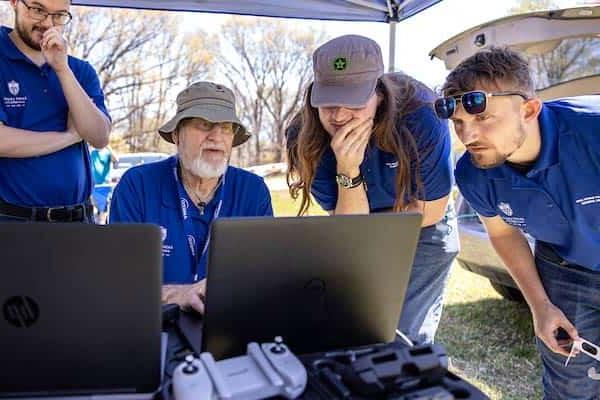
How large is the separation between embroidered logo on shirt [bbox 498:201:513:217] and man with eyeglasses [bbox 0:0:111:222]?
1.58 metres

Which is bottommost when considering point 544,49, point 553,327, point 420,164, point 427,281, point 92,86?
point 553,327

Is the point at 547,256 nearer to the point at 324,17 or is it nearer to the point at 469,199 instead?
the point at 469,199

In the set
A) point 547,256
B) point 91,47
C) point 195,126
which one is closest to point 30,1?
point 195,126

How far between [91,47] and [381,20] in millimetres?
14210

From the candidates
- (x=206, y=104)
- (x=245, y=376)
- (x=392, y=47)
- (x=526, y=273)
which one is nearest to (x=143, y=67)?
(x=392, y=47)

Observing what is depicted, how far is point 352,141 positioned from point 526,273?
864 millimetres

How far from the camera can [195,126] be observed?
1.90 m

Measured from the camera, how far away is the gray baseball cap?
1.62 meters

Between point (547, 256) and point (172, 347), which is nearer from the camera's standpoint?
point (172, 347)

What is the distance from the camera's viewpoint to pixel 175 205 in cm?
179

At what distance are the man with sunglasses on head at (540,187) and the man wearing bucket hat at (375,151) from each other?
16 centimetres

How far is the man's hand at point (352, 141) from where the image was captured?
1.66 m

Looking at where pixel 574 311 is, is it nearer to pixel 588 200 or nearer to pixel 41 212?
pixel 588 200

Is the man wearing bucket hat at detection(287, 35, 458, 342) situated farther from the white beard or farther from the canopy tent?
the canopy tent
